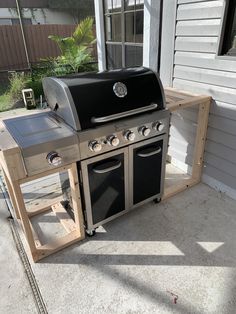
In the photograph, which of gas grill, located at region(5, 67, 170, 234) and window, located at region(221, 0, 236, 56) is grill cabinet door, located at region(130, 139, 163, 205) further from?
window, located at region(221, 0, 236, 56)

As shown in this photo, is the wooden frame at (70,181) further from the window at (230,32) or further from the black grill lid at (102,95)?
the window at (230,32)

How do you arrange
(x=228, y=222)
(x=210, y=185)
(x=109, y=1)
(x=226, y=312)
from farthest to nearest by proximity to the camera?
(x=109, y=1) → (x=210, y=185) → (x=228, y=222) → (x=226, y=312)

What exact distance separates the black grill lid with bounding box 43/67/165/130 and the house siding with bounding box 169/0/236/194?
2.13 feet

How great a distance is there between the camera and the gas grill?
4.98 feet

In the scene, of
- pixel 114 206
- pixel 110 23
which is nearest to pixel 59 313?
pixel 114 206

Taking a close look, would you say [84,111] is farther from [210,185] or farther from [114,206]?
[210,185]

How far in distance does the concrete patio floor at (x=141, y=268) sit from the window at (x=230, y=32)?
1.43 m

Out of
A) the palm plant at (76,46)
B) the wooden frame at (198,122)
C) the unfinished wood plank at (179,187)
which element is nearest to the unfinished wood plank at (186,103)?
the wooden frame at (198,122)

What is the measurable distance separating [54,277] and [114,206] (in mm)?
686

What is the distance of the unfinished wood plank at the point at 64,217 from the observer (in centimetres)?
206

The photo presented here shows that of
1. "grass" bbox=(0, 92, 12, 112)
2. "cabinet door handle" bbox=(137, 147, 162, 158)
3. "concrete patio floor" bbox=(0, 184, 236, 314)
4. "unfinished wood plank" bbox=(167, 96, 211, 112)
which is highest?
"unfinished wood plank" bbox=(167, 96, 211, 112)

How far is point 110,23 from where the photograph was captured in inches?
138

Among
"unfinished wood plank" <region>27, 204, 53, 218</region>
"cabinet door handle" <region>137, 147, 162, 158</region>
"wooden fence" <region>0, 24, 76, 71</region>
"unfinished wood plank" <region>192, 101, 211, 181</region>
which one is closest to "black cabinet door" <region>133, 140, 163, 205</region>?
"cabinet door handle" <region>137, 147, 162, 158</region>

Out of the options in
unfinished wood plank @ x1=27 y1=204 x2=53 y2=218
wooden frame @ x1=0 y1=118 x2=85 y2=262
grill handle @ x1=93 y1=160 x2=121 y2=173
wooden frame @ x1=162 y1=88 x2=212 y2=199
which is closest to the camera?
wooden frame @ x1=0 y1=118 x2=85 y2=262
